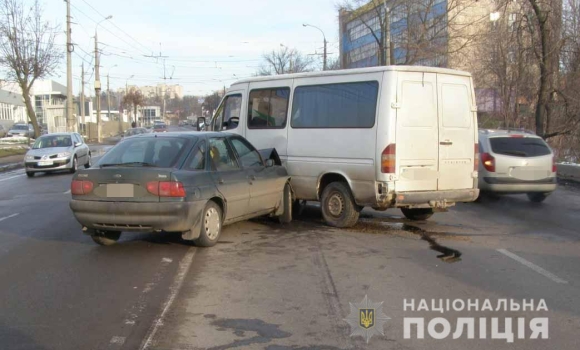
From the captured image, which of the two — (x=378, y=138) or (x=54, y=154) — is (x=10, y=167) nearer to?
(x=54, y=154)

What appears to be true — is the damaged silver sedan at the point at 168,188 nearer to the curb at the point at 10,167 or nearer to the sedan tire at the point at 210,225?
the sedan tire at the point at 210,225

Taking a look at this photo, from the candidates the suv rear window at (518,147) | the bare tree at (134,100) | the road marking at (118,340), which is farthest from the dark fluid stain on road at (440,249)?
the bare tree at (134,100)

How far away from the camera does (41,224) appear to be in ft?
32.2

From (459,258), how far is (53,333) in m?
4.88

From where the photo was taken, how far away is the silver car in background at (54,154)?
19953 mm

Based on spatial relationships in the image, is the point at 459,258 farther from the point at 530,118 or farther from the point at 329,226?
the point at 530,118

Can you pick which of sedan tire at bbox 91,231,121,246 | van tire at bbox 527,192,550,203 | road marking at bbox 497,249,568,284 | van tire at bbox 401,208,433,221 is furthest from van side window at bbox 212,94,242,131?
van tire at bbox 527,192,550,203

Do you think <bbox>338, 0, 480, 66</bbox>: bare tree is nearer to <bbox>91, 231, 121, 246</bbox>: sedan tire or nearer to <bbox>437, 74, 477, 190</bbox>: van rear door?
<bbox>437, 74, 477, 190</bbox>: van rear door

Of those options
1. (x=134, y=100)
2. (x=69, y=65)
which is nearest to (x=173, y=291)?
(x=69, y=65)

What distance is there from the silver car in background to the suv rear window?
14999mm

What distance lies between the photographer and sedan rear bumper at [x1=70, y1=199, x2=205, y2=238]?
23.1 ft

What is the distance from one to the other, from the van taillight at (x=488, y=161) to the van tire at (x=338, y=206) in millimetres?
4166

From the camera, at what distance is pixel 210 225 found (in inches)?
301

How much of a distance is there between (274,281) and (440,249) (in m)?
2.76
